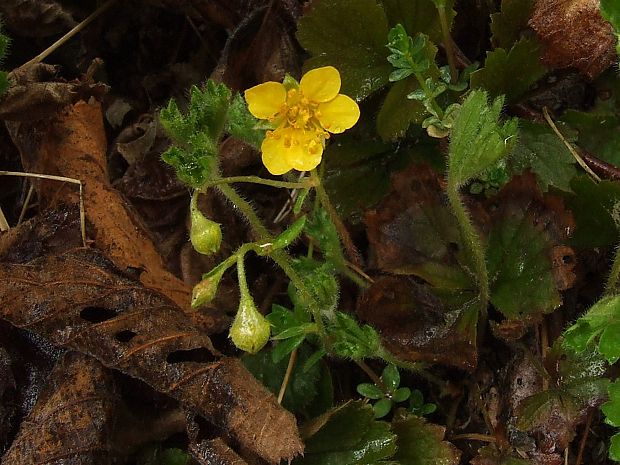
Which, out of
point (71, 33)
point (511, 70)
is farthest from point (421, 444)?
point (71, 33)

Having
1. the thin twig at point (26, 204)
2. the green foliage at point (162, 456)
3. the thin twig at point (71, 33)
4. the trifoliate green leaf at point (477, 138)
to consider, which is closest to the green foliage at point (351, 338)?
the trifoliate green leaf at point (477, 138)

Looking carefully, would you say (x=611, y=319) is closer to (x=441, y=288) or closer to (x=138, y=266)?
(x=441, y=288)

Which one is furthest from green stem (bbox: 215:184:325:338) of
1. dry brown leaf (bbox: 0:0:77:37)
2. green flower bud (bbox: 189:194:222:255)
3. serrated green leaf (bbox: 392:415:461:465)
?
dry brown leaf (bbox: 0:0:77:37)

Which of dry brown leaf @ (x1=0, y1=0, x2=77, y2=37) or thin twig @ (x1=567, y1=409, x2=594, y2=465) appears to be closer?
thin twig @ (x1=567, y1=409, x2=594, y2=465)

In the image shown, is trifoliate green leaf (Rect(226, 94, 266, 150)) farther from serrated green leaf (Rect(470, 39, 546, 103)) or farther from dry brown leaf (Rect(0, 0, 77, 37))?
dry brown leaf (Rect(0, 0, 77, 37))

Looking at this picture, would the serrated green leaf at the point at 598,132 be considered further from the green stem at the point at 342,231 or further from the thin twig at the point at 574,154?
the green stem at the point at 342,231

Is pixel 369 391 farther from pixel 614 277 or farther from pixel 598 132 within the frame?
pixel 598 132
